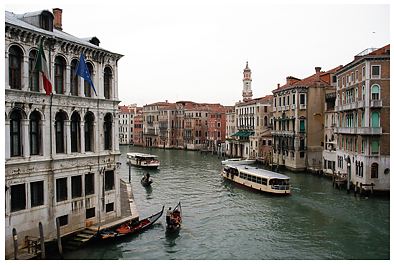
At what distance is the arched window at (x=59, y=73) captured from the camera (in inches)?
511

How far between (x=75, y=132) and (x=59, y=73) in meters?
1.91

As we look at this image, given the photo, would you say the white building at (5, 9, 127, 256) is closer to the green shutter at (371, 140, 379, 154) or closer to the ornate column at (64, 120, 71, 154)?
the ornate column at (64, 120, 71, 154)

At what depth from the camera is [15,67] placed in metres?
11.7

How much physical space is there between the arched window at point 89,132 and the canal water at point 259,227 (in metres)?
3.20

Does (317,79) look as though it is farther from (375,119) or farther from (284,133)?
(375,119)

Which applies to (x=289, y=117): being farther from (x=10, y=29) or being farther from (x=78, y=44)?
(x=10, y=29)

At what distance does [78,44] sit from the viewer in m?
13.4

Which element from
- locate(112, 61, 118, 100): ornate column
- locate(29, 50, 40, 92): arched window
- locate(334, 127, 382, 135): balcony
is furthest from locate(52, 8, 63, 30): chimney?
locate(334, 127, 382, 135): balcony

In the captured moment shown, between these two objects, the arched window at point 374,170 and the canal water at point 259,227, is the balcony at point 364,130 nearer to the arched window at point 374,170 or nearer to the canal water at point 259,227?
the arched window at point 374,170

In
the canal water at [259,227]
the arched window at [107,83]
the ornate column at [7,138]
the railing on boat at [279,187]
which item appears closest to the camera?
the ornate column at [7,138]

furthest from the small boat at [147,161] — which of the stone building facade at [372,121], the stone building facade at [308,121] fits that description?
the stone building facade at [372,121]

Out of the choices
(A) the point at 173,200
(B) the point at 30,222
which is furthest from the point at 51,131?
(A) the point at 173,200

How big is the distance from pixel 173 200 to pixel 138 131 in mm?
55981

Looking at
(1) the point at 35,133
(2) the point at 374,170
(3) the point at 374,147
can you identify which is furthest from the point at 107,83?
(2) the point at 374,170
